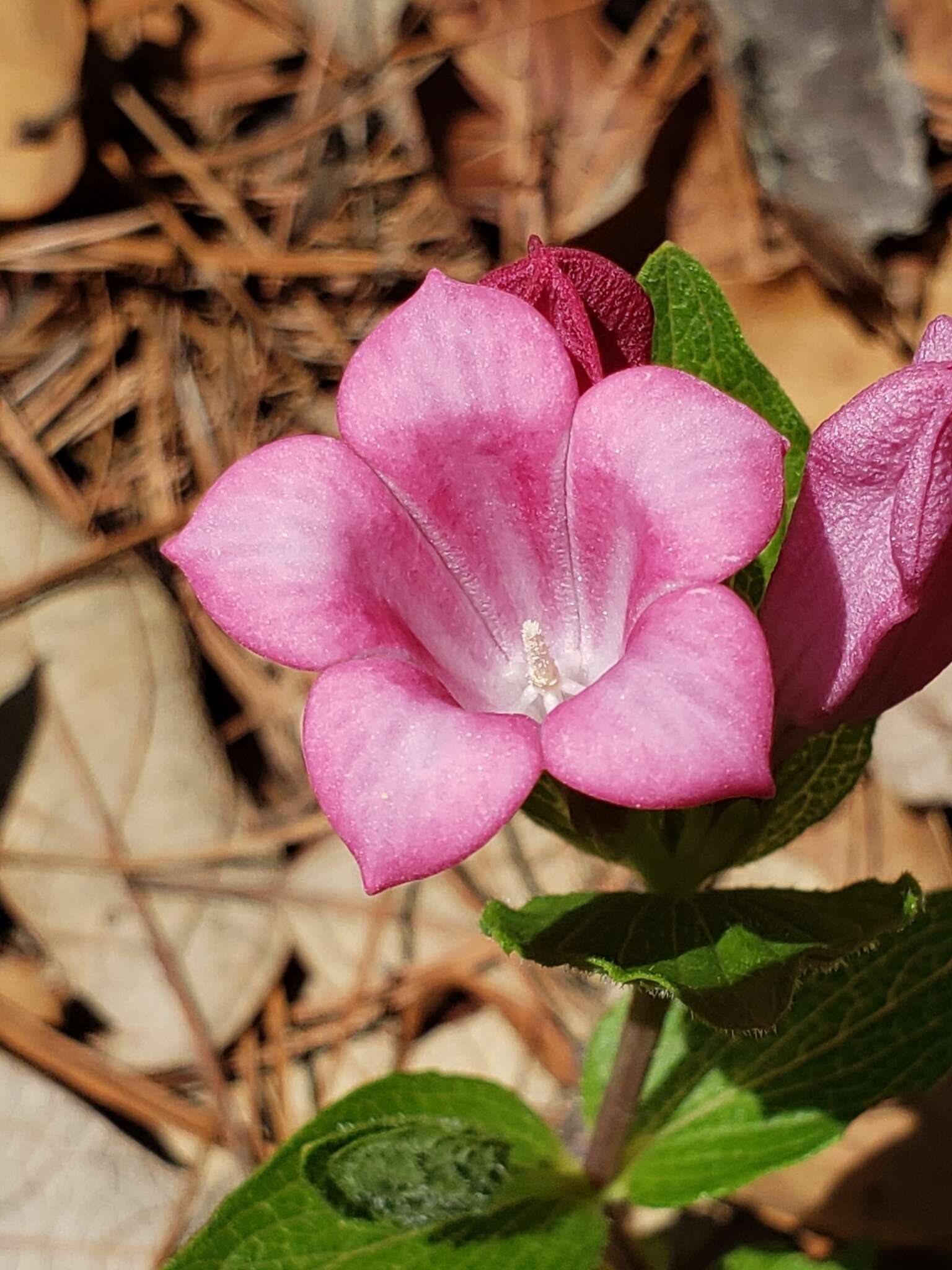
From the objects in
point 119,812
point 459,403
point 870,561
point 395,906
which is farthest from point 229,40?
point 870,561

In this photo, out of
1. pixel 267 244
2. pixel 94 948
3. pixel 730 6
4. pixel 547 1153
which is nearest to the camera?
pixel 547 1153

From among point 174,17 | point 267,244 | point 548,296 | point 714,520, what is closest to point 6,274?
point 267,244

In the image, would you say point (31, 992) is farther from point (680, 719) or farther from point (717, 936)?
point (680, 719)

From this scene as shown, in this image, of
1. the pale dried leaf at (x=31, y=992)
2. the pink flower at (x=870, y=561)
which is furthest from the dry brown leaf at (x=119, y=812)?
the pink flower at (x=870, y=561)

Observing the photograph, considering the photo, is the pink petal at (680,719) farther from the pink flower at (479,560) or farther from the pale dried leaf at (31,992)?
the pale dried leaf at (31,992)

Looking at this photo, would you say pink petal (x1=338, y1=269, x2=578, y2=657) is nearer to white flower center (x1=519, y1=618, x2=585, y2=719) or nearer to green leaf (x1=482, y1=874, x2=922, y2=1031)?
white flower center (x1=519, y1=618, x2=585, y2=719)

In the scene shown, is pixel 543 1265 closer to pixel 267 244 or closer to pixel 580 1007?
pixel 580 1007
